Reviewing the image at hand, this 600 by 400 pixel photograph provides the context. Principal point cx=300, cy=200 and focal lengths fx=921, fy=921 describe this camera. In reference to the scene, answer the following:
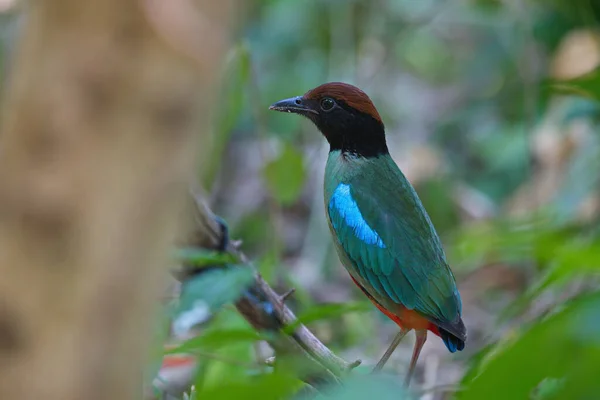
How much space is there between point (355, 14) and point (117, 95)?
7.15 m

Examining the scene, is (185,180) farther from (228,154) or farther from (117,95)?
(228,154)

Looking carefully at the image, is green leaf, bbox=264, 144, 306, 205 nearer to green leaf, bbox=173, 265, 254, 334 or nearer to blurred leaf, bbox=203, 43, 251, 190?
blurred leaf, bbox=203, 43, 251, 190

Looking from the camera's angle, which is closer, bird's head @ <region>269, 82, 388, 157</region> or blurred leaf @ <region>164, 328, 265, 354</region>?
blurred leaf @ <region>164, 328, 265, 354</region>

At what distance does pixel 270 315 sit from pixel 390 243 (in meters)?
0.79

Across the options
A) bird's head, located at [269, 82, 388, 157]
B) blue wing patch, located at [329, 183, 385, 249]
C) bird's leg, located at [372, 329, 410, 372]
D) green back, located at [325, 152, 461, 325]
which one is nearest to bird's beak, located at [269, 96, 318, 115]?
bird's head, located at [269, 82, 388, 157]

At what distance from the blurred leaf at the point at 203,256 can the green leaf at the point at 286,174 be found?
1.23m

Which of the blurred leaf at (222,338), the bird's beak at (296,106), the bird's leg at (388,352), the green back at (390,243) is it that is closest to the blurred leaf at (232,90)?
the bird's beak at (296,106)

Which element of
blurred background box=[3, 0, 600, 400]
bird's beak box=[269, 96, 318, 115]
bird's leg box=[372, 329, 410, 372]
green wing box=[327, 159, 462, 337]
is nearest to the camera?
bird's leg box=[372, 329, 410, 372]

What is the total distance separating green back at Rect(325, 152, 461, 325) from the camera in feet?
10.4

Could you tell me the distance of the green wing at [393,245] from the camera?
10.4ft

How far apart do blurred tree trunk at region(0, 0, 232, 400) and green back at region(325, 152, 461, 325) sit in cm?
215

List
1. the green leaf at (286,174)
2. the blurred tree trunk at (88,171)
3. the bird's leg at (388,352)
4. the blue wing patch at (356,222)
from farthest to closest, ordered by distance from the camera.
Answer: the green leaf at (286,174) < the blue wing patch at (356,222) < the bird's leg at (388,352) < the blurred tree trunk at (88,171)

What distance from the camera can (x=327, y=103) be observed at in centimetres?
363

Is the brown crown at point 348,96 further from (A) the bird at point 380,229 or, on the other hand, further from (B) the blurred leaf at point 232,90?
(B) the blurred leaf at point 232,90
